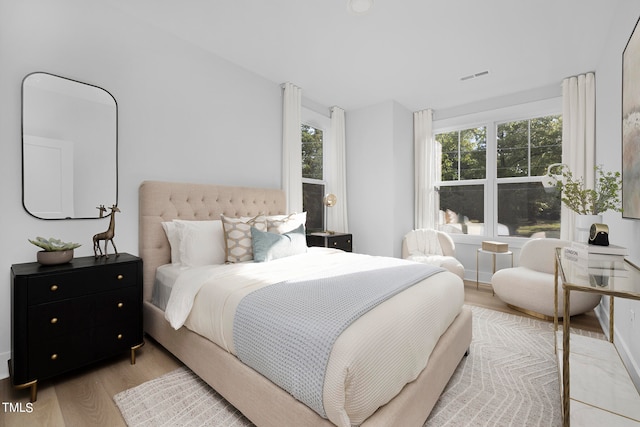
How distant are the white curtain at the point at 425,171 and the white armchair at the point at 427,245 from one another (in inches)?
16.1

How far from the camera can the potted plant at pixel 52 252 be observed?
185 centimetres

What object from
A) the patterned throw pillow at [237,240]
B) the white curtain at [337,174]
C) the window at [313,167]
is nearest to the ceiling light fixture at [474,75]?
the white curtain at [337,174]

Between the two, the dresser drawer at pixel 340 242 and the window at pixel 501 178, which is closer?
the dresser drawer at pixel 340 242

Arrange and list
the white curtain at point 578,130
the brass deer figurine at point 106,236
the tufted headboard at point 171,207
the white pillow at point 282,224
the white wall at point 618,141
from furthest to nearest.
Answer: the white curtain at point 578,130
the white pillow at point 282,224
the tufted headboard at point 171,207
the brass deer figurine at point 106,236
the white wall at point 618,141

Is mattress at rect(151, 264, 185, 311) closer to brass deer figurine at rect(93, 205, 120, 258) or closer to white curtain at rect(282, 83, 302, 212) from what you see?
brass deer figurine at rect(93, 205, 120, 258)

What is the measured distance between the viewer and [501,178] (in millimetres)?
4297

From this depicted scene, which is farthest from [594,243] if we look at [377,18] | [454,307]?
[377,18]

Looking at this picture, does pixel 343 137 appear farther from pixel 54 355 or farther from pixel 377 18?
pixel 54 355

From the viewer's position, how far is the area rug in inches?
60.9

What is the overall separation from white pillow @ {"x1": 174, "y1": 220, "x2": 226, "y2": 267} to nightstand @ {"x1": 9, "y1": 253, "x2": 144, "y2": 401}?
14.4 inches

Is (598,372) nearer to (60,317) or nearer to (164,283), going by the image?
(164,283)

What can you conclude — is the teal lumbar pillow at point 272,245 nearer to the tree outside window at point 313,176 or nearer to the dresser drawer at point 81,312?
the dresser drawer at point 81,312

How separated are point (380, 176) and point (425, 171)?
830 millimetres

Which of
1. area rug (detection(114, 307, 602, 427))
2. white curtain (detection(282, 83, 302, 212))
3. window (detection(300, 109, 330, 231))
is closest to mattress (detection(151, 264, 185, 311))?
area rug (detection(114, 307, 602, 427))
